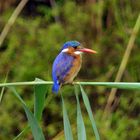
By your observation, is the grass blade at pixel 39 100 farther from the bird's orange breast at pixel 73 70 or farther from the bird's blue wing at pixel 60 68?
the bird's orange breast at pixel 73 70

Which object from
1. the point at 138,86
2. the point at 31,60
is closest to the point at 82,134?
the point at 138,86

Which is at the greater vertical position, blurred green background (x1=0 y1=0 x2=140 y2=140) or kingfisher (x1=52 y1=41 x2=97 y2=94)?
kingfisher (x1=52 y1=41 x2=97 y2=94)

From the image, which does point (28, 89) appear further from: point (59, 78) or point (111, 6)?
point (59, 78)

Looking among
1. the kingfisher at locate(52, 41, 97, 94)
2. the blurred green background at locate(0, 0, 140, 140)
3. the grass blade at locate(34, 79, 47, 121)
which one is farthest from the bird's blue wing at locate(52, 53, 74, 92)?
the blurred green background at locate(0, 0, 140, 140)

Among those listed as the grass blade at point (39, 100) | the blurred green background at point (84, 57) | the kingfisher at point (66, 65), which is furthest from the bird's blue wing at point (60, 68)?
the blurred green background at point (84, 57)

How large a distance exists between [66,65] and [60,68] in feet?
0.36

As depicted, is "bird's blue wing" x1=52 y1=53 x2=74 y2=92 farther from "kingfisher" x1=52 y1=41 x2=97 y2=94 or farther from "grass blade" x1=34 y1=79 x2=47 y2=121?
"grass blade" x1=34 y1=79 x2=47 y2=121

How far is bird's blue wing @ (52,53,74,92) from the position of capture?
2.67m

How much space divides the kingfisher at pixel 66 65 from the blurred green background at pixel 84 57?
197cm

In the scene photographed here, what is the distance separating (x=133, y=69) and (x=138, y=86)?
335 centimetres

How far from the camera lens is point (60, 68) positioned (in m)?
2.79

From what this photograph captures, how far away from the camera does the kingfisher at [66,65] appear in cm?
270

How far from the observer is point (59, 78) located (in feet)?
8.89

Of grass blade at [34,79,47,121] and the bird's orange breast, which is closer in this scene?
grass blade at [34,79,47,121]
